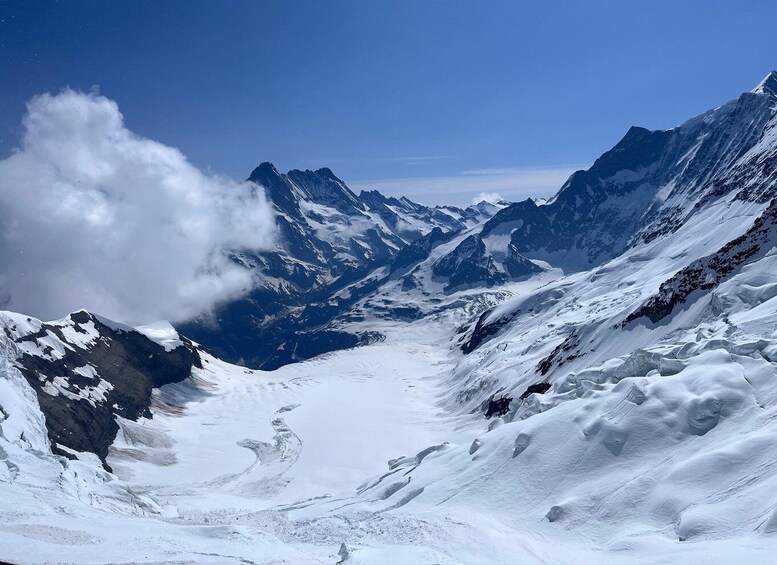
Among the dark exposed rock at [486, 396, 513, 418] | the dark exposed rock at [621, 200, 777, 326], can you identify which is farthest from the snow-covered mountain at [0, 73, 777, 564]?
the dark exposed rock at [486, 396, 513, 418]

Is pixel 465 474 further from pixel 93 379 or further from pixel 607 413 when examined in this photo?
pixel 93 379

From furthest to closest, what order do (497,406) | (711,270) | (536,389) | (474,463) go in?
(497,406), (536,389), (711,270), (474,463)

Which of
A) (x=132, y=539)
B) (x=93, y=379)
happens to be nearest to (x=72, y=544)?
(x=132, y=539)

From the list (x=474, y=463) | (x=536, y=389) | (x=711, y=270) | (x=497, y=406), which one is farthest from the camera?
(x=497, y=406)

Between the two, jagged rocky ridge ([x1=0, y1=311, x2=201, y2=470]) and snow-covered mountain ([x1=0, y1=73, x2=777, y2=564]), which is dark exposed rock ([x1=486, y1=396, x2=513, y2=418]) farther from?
jagged rocky ridge ([x1=0, y1=311, x2=201, y2=470])

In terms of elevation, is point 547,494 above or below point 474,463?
below

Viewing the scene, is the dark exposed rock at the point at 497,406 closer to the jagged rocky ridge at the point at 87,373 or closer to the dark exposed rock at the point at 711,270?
the dark exposed rock at the point at 711,270

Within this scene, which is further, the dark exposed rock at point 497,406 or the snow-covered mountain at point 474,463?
the dark exposed rock at point 497,406

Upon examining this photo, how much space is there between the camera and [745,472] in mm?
28453

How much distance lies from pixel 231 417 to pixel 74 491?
89626 millimetres

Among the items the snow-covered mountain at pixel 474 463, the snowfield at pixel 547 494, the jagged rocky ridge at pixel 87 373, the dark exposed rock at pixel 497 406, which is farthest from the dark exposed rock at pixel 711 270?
the jagged rocky ridge at pixel 87 373

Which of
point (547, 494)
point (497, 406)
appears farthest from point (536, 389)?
point (547, 494)

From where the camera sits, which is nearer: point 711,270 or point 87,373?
point 711,270

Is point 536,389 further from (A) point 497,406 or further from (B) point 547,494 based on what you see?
(B) point 547,494
